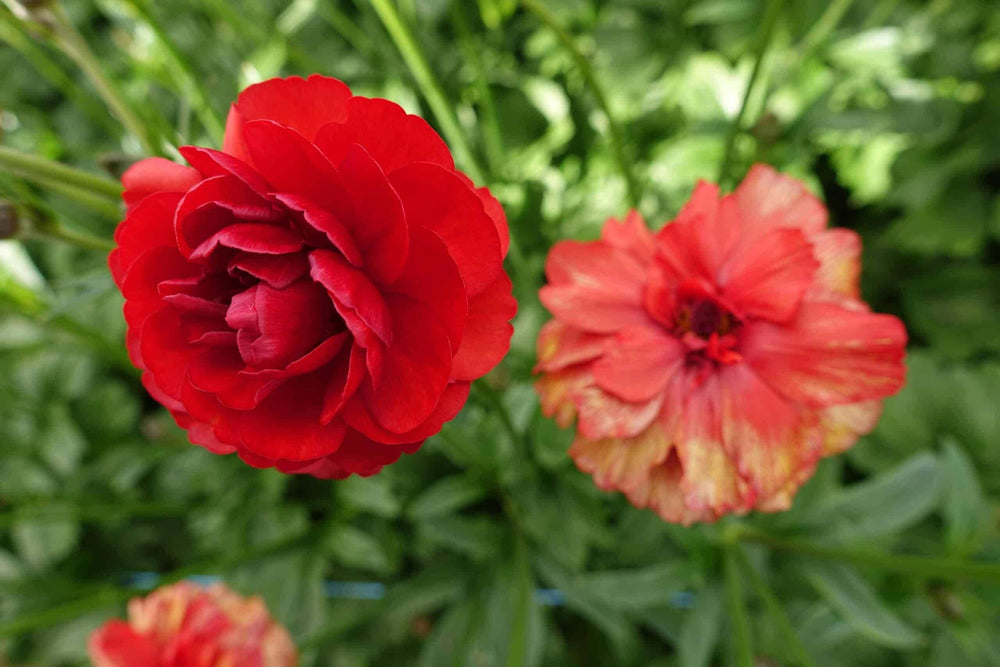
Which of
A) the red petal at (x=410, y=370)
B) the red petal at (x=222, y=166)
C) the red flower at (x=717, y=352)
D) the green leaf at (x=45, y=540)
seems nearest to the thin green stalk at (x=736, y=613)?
the red flower at (x=717, y=352)

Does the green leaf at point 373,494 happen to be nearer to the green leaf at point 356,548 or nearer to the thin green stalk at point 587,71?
the green leaf at point 356,548

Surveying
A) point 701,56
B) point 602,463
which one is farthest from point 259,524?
point 701,56

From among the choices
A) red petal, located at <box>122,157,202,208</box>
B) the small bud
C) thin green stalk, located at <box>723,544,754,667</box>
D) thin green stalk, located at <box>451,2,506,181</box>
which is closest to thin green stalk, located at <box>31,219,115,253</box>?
the small bud

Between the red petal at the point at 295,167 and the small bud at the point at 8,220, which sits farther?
the small bud at the point at 8,220

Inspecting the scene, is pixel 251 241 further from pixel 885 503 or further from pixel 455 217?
pixel 885 503

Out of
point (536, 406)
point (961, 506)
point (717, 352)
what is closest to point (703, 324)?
point (717, 352)

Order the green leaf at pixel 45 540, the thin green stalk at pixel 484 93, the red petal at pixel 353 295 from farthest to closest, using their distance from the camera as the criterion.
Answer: the green leaf at pixel 45 540 → the thin green stalk at pixel 484 93 → the red petal at pixel 353 295

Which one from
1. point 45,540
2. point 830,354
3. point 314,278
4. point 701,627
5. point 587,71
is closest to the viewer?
point 314,278

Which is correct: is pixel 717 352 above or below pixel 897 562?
above

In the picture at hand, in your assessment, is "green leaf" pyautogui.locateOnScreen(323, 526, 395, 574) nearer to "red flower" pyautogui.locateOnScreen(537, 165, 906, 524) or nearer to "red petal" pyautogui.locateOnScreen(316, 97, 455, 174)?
"red flower" pyautogui.locateOnScreen(537, 165, 906, 524)
